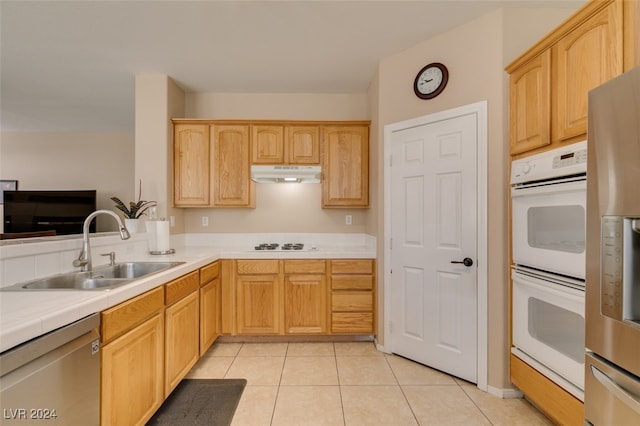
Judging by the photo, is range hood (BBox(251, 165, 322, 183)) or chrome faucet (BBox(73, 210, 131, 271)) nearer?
chrome faucet (BBox(73, 210, 131, 271))

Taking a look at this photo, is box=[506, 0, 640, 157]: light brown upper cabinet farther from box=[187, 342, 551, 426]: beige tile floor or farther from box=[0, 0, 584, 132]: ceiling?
box=[187, 342, 551, 426]: beige tile floor

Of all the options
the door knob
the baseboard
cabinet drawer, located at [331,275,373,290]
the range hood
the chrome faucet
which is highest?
the range hood

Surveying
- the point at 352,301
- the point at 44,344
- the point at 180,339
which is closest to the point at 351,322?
the point at 352,301

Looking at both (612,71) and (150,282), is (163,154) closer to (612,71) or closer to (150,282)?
(150,282)

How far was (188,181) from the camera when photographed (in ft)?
10.6

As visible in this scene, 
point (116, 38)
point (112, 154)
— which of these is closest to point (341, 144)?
point (116, 38)

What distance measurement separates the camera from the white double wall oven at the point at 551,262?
1484 millimetres

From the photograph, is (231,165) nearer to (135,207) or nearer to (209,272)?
(135,207)

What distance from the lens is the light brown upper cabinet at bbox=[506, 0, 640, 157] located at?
132 cm

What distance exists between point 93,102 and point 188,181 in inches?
76.6

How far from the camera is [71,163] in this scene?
502cm

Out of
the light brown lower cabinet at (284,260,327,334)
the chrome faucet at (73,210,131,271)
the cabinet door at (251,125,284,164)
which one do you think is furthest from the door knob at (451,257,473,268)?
the chrome faucet at (73,210,131,271)

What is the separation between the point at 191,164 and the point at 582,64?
3232mm

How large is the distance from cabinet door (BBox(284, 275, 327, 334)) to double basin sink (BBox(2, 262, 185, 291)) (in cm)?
111
